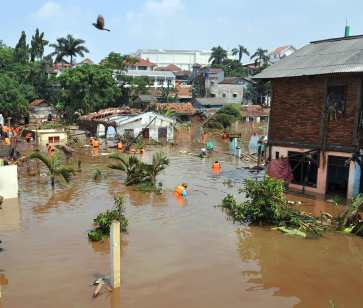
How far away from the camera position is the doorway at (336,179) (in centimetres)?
1980

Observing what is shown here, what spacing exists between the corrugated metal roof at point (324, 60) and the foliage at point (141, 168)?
653cm

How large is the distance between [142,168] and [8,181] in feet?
21.8

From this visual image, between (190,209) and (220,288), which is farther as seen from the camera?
(190,209)

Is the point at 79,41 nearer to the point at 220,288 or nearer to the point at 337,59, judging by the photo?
the point at 337,59

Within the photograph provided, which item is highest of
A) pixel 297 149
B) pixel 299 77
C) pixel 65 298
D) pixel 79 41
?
pixel 79 41

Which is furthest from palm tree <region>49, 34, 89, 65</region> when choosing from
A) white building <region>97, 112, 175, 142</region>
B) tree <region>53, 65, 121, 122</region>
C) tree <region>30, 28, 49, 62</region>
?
white building <region>97, 112, 175, 142</region>

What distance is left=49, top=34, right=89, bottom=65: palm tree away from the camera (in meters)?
75.8

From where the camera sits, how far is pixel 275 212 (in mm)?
15062

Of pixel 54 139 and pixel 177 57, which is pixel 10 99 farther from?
pixel 177 57

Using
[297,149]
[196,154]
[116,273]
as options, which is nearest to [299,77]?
[297,149]

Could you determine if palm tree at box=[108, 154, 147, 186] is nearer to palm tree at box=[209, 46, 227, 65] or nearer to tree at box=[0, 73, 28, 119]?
tree at box=[0, 73, 28, 119]

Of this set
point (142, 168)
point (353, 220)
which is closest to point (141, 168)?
point (142, 168)

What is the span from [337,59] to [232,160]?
15.6 meters

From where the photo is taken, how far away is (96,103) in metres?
55.7
